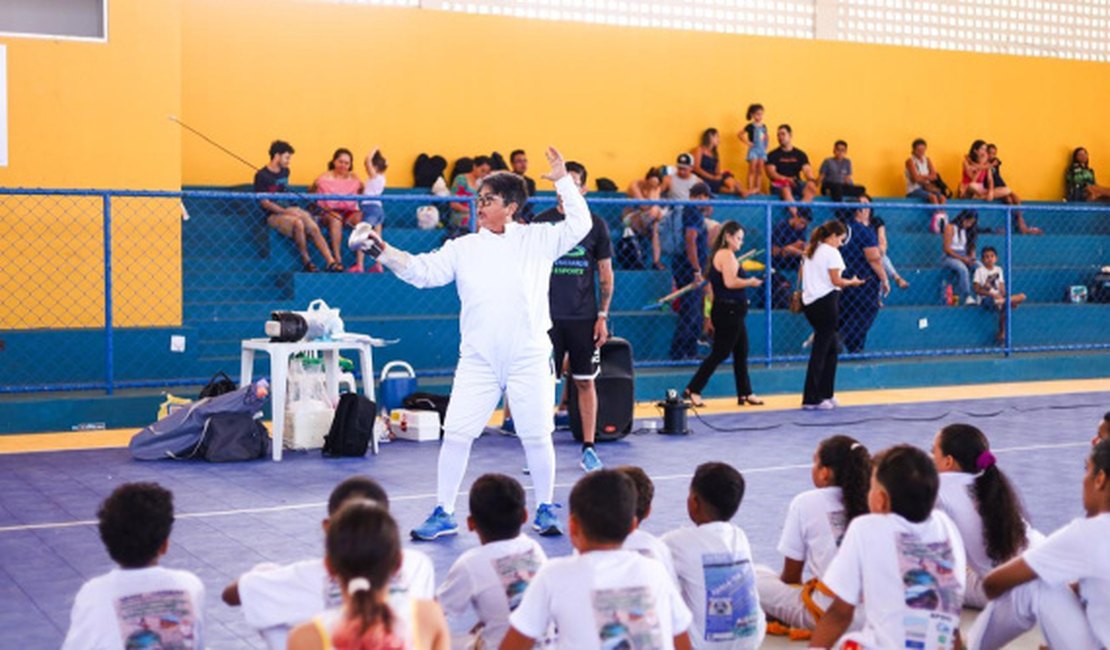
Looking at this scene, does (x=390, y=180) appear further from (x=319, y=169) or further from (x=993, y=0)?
(x=993, y=0)

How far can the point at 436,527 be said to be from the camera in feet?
22.0

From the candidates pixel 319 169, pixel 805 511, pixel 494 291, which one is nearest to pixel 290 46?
pixel 319 169

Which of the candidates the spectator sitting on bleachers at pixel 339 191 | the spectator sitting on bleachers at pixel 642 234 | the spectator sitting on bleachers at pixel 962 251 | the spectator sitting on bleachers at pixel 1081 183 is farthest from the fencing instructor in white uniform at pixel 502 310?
the spectator sitting on bleachers at pixel 1081 183

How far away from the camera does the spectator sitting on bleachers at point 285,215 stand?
42.0 feet

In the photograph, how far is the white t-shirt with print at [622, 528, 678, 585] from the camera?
4.14 metres

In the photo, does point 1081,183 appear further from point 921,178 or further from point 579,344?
point 579,344

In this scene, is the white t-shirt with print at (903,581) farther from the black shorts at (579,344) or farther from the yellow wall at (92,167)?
the yellow wall at (92,167)

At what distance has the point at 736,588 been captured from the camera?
4.38 metres

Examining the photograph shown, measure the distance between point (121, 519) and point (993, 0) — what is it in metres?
17.5

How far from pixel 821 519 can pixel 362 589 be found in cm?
233

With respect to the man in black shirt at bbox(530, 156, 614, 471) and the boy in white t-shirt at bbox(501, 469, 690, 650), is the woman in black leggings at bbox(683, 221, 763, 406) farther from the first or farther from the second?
the boy in white t-shirt at bbox(501, 469, 690, 650)

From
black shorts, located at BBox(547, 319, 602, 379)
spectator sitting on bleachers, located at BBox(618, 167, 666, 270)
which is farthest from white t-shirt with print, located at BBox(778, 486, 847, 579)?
spectator sitting on bleachers, located at BBox(618, 167, 666, 270)

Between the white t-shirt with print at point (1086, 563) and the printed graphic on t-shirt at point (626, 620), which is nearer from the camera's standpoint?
the printed graphic on t-shirt at point (626, 620)

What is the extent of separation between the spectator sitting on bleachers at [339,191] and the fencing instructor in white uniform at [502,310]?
6509 mm
